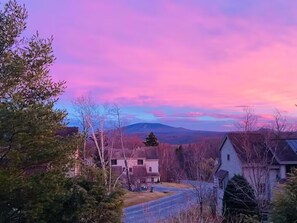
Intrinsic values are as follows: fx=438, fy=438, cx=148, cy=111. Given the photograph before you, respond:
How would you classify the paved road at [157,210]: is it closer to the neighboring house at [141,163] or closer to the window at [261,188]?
the window at [261,188]

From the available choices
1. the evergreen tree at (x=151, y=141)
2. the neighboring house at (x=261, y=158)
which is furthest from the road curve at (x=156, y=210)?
the evergreen tree at (x=151, y=141)

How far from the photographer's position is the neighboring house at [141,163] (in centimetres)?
5441

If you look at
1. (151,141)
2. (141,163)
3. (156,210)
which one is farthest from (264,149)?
(151,141)

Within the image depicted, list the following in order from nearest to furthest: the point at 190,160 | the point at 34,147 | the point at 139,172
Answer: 1. the point at 34,147
2. the point at 190,160
3. the point at 139,172

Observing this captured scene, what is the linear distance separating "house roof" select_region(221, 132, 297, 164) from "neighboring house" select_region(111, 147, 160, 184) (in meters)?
30.0

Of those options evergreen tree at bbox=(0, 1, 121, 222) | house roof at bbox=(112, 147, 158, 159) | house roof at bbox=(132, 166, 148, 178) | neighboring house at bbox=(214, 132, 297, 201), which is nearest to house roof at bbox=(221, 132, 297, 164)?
neighboring house at bbox=(214, 132, 297, 201)

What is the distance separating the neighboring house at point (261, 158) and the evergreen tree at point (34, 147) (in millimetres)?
10043

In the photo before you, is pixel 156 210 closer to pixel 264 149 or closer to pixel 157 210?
pixel 157 210

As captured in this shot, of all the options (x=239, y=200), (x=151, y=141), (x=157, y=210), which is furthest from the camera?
(x=151, y=141)

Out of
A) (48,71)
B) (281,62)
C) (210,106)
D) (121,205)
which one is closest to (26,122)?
(48,71)

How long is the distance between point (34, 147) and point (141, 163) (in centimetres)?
4756

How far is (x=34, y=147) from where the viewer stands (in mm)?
10633

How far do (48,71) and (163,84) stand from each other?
424 inches

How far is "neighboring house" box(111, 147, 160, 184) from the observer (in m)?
54.4
